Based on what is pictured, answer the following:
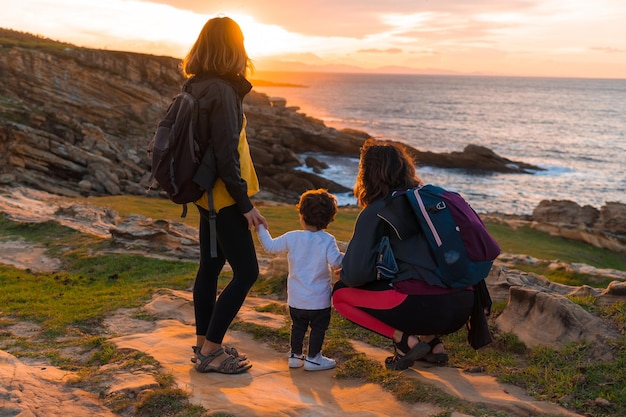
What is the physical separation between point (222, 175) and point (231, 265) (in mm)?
788

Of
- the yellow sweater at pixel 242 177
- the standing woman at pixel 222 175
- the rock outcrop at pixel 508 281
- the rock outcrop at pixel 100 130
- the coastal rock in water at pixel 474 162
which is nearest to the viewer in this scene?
the standing woman at pixel 222 175

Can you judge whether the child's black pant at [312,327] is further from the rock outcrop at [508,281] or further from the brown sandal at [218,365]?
the rock outcrop at [508,281]

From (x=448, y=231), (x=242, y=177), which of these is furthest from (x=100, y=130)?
(x=448, y=231)

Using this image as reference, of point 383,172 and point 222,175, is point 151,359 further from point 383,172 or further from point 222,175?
point 383,172

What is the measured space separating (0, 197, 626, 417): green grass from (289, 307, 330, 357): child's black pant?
0.96 ft

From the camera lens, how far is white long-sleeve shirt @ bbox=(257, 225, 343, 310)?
4.86m

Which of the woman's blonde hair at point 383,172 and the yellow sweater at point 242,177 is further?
the woman's blonde hair at point 383,172

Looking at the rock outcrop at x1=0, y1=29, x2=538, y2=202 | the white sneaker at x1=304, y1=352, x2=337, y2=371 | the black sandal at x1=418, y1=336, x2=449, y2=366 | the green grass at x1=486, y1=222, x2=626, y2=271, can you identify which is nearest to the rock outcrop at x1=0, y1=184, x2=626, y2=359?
the black sandal at x1=418, y1=336, x2=449, y2=366

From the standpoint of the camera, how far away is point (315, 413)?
12.7 ft

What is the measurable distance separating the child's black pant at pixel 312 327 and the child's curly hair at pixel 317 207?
2.43 feet

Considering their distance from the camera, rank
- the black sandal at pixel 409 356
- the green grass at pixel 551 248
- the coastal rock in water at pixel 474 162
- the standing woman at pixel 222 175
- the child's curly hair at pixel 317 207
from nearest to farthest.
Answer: the standing woman at pixel 222 175, the black sandal at pixel 409 356, the child's curly hair at pixel 317 207, the green grass at pixel 551 248, the coastal rock in water at pixel 474 162

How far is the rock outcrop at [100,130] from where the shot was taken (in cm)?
2711

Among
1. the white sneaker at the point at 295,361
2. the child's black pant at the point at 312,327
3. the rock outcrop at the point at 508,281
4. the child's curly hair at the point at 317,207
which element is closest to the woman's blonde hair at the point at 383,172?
the child's curly hair at the point at 317,207

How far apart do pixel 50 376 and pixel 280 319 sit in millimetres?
2601
